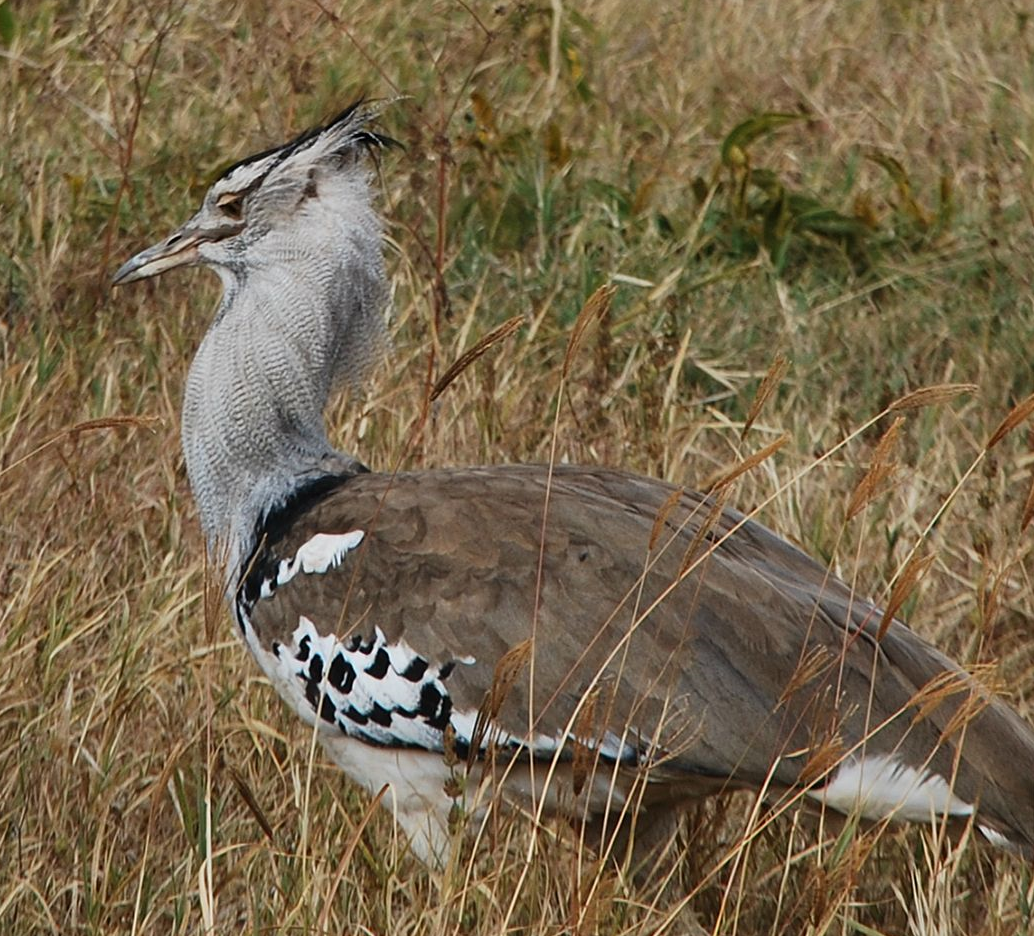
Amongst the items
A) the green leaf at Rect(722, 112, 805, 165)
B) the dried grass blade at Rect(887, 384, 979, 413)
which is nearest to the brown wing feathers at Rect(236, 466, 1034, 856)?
the dried grass blade at Rect(887, 384, 979, 413)

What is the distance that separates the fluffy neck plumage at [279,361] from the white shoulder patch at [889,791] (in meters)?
0.92

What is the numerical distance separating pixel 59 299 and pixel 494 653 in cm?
176

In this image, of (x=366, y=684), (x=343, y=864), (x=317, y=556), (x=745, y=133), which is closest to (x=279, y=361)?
(x=317, y=556)

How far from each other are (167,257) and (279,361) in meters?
0.26

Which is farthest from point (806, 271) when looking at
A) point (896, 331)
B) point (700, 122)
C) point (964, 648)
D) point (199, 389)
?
point (199, 389)

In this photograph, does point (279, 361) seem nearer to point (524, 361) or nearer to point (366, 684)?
point (366, 684)

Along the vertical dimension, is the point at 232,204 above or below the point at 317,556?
above

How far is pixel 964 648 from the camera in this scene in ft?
10.8

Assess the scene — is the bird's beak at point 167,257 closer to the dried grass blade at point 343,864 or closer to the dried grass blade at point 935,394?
the dried grass blade at point 343,864

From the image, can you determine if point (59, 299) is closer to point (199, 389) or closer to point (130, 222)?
point (130, 222)

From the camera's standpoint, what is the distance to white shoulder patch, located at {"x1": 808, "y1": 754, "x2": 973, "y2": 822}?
245 cm

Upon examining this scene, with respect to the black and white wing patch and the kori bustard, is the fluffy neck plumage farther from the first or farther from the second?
the black and white wing patch

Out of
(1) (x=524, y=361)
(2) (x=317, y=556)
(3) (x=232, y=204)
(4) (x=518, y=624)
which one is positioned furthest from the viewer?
(1) (x=524, y=361)

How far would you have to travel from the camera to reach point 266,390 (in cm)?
300
